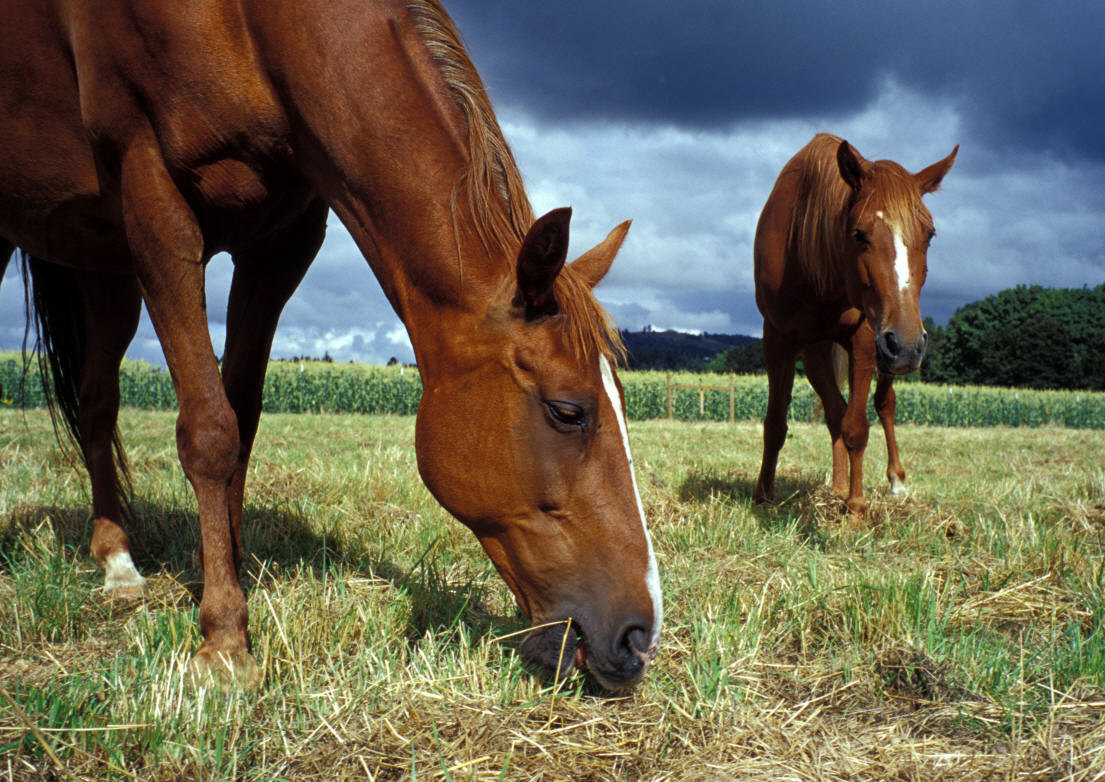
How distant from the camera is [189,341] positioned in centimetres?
219

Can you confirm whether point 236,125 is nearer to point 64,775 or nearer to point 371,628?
point 371,628

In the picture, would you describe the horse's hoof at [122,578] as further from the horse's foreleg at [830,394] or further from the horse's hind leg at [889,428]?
the horse's hind leg at [889,428]

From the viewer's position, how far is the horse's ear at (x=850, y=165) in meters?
4.04

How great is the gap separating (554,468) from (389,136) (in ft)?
3.52

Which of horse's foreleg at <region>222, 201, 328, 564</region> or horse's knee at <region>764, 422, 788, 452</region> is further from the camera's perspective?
horse's knee at <region>764, 422, 788, 452</region>

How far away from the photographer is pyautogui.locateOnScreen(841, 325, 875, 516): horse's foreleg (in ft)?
15.3

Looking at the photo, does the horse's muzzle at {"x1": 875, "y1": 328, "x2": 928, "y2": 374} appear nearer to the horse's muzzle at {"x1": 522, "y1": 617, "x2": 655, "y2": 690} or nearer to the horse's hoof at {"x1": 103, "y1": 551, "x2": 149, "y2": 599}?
A: the horse's muzzle at {"x1": 522, "y1": 617, "x2": 655, "y2": 690}

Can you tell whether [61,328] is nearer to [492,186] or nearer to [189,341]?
[189,341]

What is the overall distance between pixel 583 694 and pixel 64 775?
3.95 feet

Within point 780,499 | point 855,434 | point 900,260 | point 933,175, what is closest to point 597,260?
point 900,260

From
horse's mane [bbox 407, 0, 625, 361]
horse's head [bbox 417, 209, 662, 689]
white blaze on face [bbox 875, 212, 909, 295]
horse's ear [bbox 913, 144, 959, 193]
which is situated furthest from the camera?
horse's ear [bbox 913, 144, 959, 193]

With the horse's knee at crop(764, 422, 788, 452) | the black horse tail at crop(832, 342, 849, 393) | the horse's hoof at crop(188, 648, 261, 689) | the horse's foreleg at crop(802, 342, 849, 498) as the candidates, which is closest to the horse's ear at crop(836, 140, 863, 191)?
the horse's foreleg at crop(802, 342, 849, 498)

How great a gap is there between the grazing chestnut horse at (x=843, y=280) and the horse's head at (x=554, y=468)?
2.48 m

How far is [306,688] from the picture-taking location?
6.31ft
